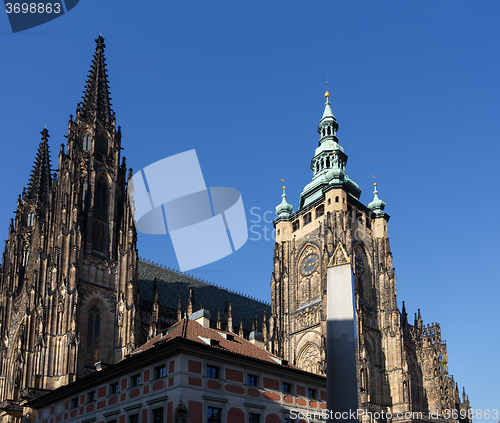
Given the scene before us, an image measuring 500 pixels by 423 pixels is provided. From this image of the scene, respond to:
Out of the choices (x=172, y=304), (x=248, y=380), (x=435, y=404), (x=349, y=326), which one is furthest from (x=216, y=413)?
(x=435, y=404)

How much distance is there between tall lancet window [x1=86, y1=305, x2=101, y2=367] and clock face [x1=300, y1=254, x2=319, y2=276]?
2965cm

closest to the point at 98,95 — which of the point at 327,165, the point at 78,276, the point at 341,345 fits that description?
the point at 78,276

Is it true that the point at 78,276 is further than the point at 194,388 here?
Yes

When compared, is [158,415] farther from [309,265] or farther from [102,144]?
[309,265]

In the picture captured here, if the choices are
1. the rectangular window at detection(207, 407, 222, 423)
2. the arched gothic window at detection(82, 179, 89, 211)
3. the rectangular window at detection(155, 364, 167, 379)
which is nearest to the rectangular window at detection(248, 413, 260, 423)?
the rectangular window at detection(207, 407, 222, 423)

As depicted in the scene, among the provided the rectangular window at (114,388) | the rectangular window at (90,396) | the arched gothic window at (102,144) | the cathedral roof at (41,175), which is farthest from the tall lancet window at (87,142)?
the rectangular window at (114,388)

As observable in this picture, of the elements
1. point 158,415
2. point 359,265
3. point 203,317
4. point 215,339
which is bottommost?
point 158,415

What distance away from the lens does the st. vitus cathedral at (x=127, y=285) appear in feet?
210

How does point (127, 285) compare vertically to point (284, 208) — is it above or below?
below

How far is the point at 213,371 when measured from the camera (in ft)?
127

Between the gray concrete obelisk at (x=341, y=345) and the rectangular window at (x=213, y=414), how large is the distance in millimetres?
14082

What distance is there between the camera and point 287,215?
9044 centimetres

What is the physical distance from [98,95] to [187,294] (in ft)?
102

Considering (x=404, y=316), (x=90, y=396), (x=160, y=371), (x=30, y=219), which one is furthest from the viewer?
(x=30, y=219)
